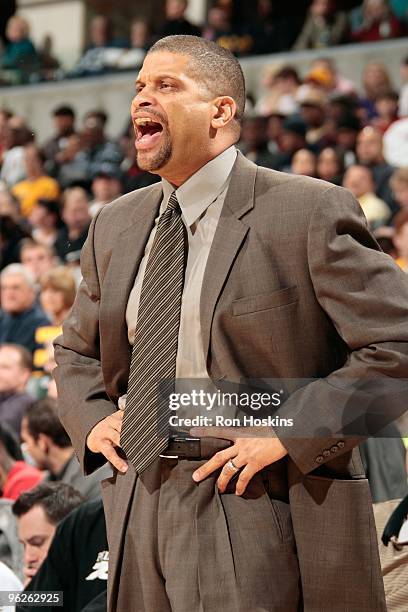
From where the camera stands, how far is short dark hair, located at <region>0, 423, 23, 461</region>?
13.4 ft

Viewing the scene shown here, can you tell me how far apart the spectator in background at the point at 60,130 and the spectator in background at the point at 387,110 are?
244 centimetres

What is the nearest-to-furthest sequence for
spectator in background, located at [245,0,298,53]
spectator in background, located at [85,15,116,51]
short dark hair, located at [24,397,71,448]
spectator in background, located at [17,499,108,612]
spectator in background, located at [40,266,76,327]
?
spectator in background, located at [17,499,108,612], short dark hair, located at [24,397,71,448], spectator in background, located at [40,266,76,327], spectator in background, located at [245,0,298,53], spectator in background, located at [85,15,116,51]

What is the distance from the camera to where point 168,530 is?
1.77 m

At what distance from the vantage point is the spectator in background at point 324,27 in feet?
29.1

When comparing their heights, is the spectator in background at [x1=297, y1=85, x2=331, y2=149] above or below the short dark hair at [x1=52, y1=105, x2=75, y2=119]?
below

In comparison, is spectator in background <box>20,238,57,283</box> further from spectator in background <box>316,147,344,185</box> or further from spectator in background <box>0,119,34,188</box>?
spectator in background <box>316,147,344,185</box>

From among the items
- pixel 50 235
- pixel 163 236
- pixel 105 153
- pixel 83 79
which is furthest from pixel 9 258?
pixel 163 236

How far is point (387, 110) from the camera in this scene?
6.98 m

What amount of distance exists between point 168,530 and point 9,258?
4.88m

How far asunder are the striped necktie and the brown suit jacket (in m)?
0.06

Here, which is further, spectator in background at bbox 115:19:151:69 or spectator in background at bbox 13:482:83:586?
spectator in background at bbox 115:19:151:69

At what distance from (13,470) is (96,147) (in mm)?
4266

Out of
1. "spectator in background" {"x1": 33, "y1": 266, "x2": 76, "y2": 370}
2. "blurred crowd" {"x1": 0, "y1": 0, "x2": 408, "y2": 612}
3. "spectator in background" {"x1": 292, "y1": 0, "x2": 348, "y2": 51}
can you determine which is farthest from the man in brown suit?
"spectator in background" {"x1": 292, "y1": 0, "x2": 348, "y2": 51}

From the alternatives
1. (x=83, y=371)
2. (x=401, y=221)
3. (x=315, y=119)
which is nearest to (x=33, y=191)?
(x=315, y=119)
